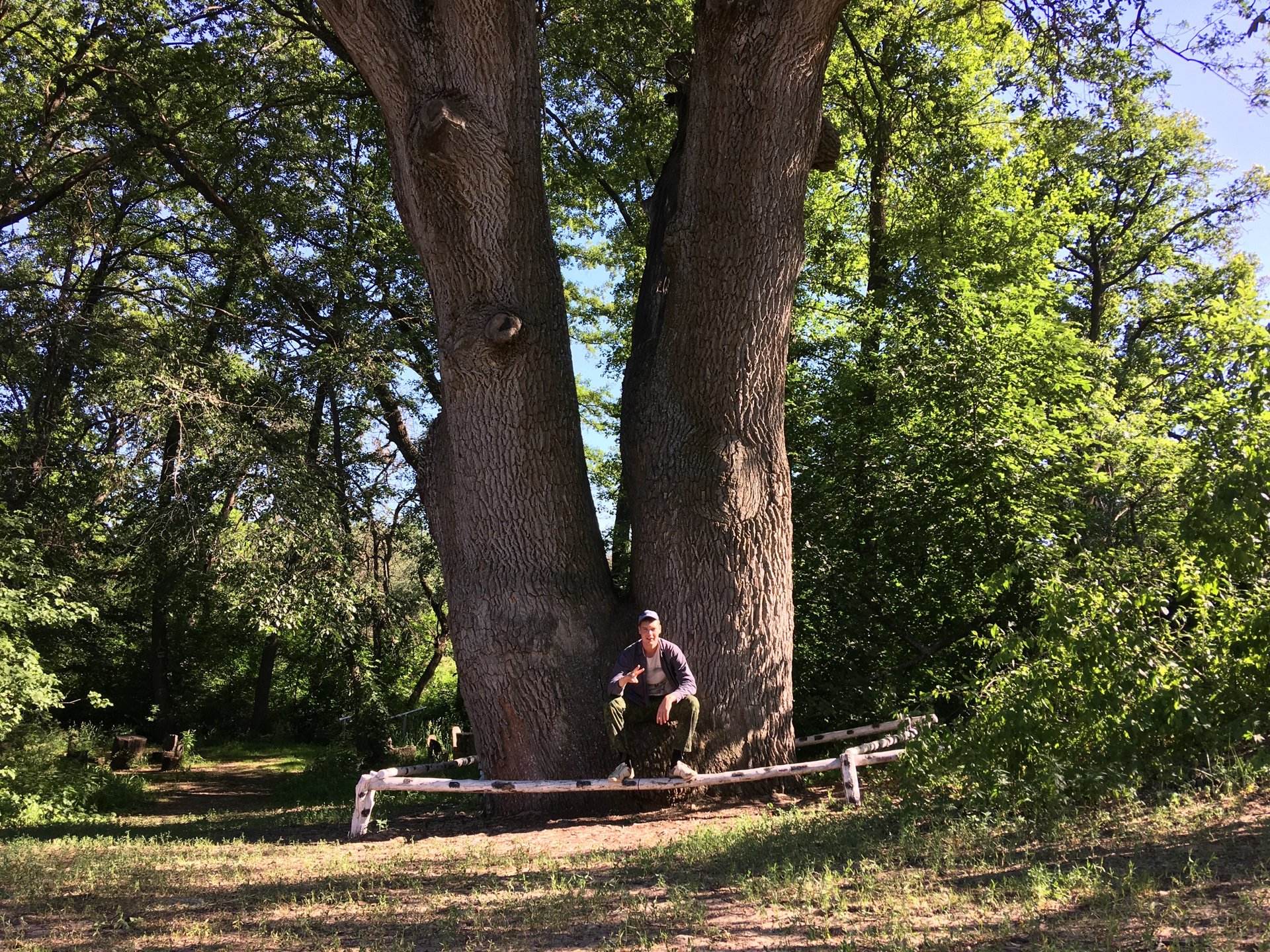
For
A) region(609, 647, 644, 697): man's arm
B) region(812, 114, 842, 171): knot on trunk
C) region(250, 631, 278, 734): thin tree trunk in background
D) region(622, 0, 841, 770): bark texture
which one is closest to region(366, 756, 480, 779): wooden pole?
region(609, 647, 644, 697): man's arm

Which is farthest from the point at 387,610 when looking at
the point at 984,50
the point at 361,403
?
the point at 984,50

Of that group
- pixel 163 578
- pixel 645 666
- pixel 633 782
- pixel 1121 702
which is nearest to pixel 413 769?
pixel 633 782

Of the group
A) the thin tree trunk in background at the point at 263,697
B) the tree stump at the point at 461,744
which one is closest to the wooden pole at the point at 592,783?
the tree stump at the point at 461,744

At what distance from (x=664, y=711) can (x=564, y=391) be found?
3.07m

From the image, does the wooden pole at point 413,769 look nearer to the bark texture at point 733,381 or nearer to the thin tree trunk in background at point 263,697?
the bark texture at point 733,381

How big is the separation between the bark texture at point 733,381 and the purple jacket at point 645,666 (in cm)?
51

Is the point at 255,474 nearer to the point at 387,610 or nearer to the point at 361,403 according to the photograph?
the point at 361,403

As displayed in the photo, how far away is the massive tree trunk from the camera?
25.5 feet

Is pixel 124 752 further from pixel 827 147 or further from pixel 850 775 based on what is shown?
pixel 827 147

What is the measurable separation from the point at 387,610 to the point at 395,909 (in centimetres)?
1044

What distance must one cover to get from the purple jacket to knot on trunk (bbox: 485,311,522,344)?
286 cm

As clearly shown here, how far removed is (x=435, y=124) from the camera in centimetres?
755

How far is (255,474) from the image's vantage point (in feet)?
39.7

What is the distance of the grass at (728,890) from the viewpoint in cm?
361
